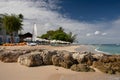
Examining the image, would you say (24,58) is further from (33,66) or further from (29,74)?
(29,74)

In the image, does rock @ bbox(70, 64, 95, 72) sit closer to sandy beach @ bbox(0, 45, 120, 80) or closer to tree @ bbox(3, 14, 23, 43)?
sandy beach @ bbox(0, 45, 120, 80)

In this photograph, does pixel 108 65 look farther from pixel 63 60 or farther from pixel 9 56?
pixel 9 56

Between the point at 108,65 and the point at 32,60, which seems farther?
the point at 32,60

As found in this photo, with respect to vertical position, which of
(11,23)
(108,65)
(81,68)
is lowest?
(81,68)

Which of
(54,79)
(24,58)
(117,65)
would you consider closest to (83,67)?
(117,65)

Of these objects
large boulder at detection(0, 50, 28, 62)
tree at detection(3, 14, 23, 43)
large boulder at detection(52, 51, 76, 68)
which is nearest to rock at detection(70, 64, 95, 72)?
large boulder at detection(52, 51, 76, 68)

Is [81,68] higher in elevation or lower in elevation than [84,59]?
lower

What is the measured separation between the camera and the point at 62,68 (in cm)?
1195

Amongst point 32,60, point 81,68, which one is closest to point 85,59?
point 81,68

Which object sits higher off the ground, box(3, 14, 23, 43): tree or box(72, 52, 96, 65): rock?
box(3, 14, 23, 43): tree

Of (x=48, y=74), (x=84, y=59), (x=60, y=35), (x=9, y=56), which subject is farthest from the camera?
(x=60, y=35)

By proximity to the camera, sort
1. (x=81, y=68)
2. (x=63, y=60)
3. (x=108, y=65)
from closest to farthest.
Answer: (x=81, y=68) → (x=108, y=65) → (x=63, y=60)

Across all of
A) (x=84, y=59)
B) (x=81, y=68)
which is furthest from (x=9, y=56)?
(x=81, y=68)

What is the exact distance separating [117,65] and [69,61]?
2796 mm
